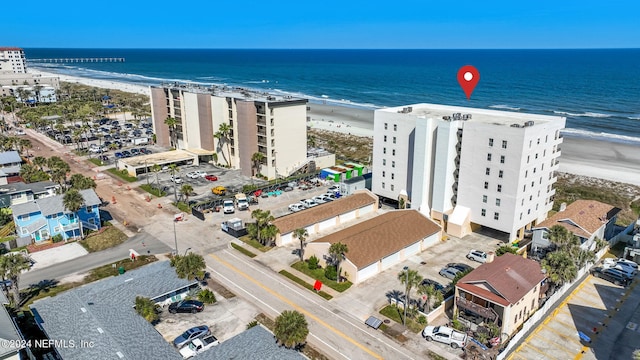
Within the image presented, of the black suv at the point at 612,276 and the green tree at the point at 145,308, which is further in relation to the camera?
the black suv at the point at 612,276

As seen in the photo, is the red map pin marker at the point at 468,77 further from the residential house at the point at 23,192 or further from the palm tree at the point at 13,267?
the residential house at the point at 23,192

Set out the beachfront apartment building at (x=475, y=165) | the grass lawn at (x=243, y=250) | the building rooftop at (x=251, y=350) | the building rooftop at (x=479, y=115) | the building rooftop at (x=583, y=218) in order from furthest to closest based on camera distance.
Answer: the building rooftop at (x=479, y=115) < the beachfront apartment building at (x=475, y=165) < the grass lawn at (x=243, y=250) < the building rooftop at (x=583, y=218) < the building rooftop at (x=251, y=350)

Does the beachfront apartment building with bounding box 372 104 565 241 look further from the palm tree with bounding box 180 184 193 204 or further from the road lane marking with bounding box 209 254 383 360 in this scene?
the palm tree with bounding box 180 184 193 204

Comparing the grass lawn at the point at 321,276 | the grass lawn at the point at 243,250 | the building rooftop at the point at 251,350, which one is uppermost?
the building rooftop at the point at 251,350

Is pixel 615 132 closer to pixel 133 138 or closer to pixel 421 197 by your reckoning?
pixel 421 197

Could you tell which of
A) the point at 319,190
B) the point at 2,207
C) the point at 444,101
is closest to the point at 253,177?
the point at 319,190

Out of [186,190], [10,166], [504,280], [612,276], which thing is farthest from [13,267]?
[612,276]

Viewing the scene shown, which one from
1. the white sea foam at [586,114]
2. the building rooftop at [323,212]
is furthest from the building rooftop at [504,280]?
the white sea foam at [586,114]
